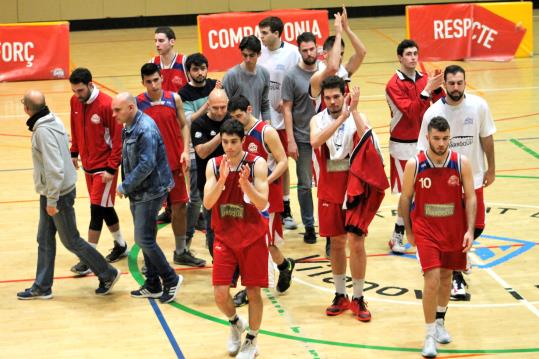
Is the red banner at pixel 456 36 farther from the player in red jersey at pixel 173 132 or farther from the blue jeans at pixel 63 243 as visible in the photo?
the blue jeans at pixel 63 243

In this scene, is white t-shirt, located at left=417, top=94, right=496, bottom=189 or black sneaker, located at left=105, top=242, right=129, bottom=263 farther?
black sneaker, located at left=105, top=242, right=129, bottom=263

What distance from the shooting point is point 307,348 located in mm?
7719

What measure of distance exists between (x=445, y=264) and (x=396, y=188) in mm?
2865

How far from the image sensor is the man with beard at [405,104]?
970 centimetres

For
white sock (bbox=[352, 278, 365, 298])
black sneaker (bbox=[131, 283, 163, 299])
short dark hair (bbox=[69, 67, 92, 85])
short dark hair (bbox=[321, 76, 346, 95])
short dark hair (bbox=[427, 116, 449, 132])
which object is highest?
short dark hair (bbox=[69, 67, 92, 85])

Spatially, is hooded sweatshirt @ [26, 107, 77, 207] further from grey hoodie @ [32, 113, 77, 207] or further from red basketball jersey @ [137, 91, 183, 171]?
red basketball jersey @ [137, 91, 183, 171]

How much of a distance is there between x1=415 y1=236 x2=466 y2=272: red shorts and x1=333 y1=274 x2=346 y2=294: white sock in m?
1.14

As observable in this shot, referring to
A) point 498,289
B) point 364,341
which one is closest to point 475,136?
point 498,289

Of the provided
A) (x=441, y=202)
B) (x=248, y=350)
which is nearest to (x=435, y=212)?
(x=441, y=202)

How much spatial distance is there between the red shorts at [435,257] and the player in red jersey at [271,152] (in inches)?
47.1

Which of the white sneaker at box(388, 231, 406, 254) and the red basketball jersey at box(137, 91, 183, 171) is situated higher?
the red basketball jersey at box(137, 91, 183, 171)

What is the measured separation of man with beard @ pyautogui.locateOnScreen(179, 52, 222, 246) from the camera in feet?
32.1

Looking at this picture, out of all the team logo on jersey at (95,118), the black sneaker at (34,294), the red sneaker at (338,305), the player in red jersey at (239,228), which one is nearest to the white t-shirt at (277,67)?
the team logo on jersey at (95,118)

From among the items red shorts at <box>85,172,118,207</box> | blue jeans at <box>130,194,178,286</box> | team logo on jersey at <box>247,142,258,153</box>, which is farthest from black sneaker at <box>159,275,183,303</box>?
team logo on jersey at <box>247,142,258,153</box>
